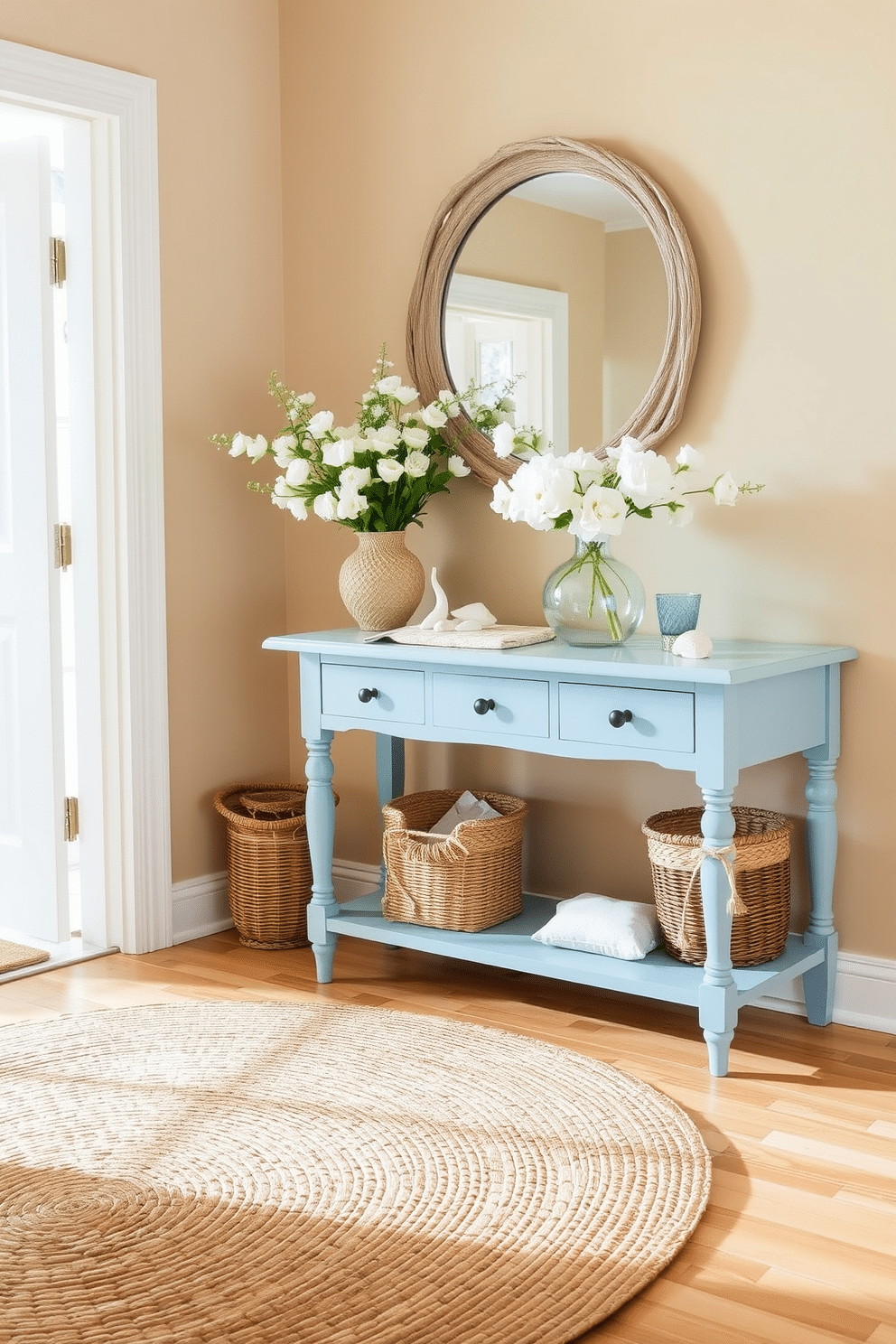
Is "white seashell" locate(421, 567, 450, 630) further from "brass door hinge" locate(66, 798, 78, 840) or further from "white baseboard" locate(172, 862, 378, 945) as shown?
"brass door hinge" locate(66, 798, 78, 840)

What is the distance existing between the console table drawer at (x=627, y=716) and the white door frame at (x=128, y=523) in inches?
48.9

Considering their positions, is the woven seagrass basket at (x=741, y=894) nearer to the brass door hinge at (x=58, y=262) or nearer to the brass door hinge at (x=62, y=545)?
the brass door hinge at (x=62, y=545)

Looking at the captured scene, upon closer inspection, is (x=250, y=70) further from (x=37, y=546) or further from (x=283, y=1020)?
(x=283, y=1020)

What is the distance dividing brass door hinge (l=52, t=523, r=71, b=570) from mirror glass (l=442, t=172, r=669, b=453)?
3.52ft

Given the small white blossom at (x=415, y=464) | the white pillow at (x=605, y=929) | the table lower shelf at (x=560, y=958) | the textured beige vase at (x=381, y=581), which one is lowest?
the table lower shelf at (x=560, y=958)

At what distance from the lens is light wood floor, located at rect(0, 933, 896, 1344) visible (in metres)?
1.85

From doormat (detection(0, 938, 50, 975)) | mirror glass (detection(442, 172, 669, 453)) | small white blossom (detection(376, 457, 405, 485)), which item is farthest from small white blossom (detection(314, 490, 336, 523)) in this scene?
doormat (detection(0, 938, 50, 975))

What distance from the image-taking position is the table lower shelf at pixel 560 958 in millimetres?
2701

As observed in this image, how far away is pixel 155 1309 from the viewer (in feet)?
6.03

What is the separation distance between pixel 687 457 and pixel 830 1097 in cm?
127

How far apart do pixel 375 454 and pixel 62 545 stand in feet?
2.85

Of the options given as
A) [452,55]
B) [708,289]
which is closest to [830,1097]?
[708,289]

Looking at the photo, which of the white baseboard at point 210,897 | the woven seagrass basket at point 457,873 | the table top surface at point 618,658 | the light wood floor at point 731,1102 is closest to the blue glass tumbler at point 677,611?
the table top surface at point 618,658

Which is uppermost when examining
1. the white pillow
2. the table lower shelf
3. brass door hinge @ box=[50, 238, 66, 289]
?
brass door hinge @ box=[50, 238, 66, 289]
